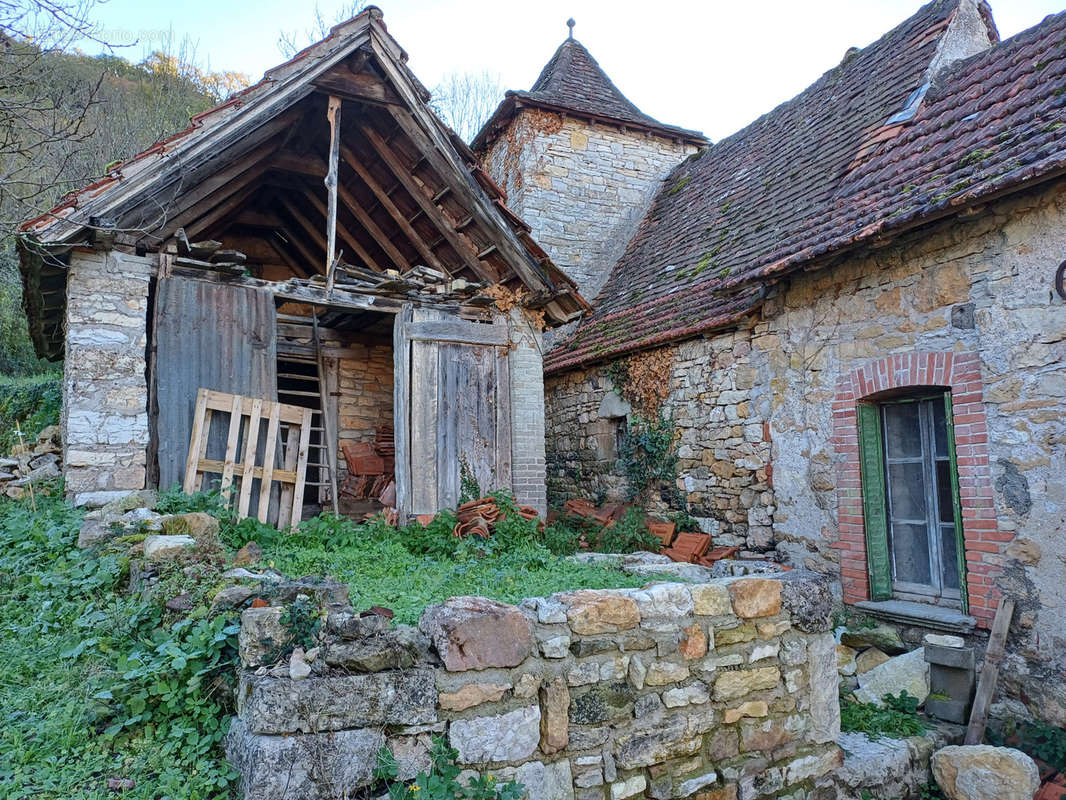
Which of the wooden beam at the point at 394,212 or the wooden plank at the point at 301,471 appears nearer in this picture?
the wooden plank at the point at 301,471

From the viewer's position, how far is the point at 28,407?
35.9ft

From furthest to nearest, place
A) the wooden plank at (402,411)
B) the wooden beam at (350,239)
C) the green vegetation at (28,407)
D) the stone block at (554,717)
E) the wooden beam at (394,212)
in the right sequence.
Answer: the green vegetation at (28,407), the wooden beam at (350,239), the wooden beam at (394,212), the wooden plank at (402,411), the stone block at (554,717)

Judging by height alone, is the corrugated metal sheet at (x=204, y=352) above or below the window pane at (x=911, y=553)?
above

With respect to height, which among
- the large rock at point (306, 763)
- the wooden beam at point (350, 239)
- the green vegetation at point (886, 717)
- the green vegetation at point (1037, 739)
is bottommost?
the green vegetation at point (1037, 739)

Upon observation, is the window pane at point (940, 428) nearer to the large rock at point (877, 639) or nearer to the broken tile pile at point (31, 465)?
the large rock at point (877, 639)

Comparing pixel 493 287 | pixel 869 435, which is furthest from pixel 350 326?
pixel 869 435

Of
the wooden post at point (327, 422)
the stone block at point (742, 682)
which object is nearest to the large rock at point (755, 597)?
the stone block at point (742, 682)

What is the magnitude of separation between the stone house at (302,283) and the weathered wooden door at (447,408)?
2 centimetres

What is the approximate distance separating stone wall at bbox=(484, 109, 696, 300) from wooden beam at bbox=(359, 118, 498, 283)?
4.53 meters

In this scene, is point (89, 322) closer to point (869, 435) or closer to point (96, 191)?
point (96, 191)

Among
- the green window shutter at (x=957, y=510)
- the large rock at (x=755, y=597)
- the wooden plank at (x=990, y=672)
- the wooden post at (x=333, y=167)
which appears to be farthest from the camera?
the wooden post at (x=333, y=167)

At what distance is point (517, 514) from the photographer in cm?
693

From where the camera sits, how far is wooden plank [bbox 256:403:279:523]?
22.4 feet

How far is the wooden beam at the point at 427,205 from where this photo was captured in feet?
24.2
